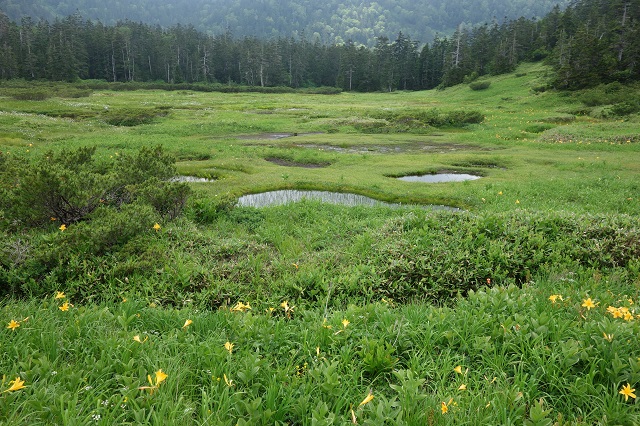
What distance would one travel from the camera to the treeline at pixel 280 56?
83.0 metres

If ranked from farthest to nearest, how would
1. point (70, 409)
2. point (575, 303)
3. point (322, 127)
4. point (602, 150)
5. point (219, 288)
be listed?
1. point (322, 127)
2. point (602, 150)
3. point (219, 288)
4. point (575, 303)
5. point (70, 409)

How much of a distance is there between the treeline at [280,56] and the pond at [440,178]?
58271mm

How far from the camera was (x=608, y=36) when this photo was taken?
61719 millimetres

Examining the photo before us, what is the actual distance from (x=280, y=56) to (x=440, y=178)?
106198 millimetres

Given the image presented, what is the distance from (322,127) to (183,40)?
10186cm

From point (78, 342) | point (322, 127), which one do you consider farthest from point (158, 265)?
point (322, 127)

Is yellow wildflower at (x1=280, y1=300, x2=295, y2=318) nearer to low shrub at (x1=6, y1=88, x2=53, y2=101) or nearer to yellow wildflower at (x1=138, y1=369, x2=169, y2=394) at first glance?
yellow wildflower at (x1=138, y1=369, x2=169, y2=394)

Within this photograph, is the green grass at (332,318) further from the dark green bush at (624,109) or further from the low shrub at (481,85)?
the low shrub at (481,85)

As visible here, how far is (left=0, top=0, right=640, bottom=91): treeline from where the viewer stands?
83.0 metres

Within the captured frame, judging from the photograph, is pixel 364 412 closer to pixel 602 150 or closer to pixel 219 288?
pixel 219 288

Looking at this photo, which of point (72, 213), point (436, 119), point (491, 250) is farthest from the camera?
point (436, 119)

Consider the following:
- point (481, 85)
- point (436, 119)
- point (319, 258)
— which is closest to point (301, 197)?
point (319, 258)

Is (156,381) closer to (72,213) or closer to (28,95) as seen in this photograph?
(72,213)

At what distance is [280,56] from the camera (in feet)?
374
